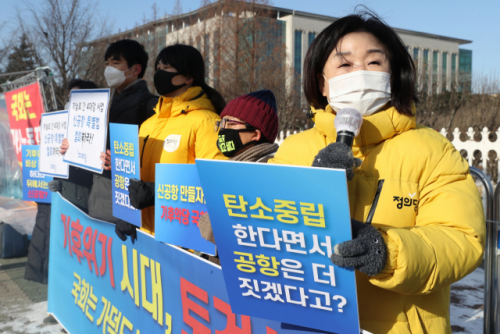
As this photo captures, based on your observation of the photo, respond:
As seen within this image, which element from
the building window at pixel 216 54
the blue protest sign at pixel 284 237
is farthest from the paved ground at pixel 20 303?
the building window at pixel 216 54

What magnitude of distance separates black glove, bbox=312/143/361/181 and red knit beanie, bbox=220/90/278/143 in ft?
4.30

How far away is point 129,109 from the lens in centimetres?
337

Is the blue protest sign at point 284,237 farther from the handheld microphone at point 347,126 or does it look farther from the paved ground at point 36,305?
the paved ground at point 36,305

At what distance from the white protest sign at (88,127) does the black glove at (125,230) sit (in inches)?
19.5

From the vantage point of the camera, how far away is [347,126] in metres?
1.16

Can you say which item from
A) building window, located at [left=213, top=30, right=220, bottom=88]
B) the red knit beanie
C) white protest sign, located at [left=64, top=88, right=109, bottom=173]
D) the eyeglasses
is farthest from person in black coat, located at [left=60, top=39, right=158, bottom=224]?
building window, located at [left=213, top=30, right=220, bottom=88]

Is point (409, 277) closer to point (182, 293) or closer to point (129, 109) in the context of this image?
point (182, 293)

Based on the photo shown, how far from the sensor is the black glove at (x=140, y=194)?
95.3 inches

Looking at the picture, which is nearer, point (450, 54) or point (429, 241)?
point (429, 241)

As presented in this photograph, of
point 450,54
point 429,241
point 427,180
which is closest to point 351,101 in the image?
point 427,180

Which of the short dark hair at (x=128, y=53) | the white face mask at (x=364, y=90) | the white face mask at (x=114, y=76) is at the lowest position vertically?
the white face mask at (x=364, y=90)

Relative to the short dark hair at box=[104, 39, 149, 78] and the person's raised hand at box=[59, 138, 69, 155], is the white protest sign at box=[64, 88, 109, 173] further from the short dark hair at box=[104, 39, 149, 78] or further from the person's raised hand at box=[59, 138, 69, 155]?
the short dark hair at box=[104, 39, 149, 78]

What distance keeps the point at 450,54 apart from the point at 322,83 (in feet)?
232

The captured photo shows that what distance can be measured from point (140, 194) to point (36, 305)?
122 inches
